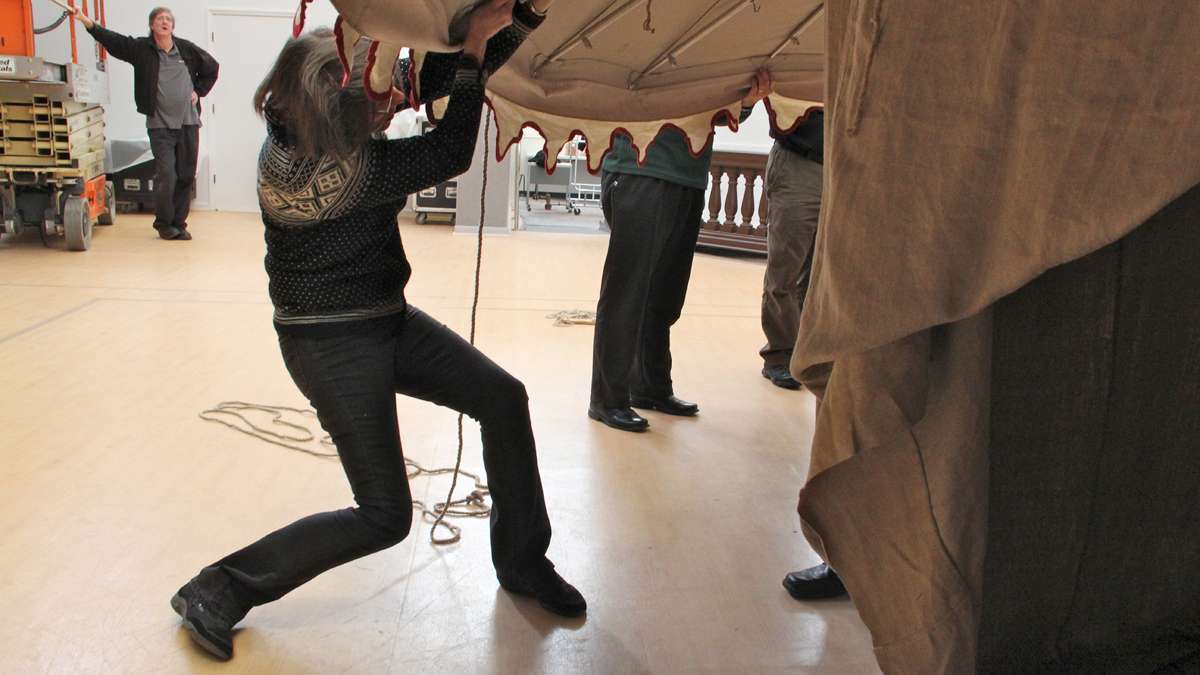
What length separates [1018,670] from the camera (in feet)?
4.30

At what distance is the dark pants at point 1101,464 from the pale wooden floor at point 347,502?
3.18ft

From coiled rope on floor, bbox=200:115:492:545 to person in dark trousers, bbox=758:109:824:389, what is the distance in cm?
144

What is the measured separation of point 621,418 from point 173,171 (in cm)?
579

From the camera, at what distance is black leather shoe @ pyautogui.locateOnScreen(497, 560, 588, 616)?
7.81 feet

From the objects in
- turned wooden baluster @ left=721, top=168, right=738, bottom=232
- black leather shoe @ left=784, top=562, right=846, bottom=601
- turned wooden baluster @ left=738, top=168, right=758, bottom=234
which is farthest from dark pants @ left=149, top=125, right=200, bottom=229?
black leather shoe @ left=784, top=562, right=846, bottom=601

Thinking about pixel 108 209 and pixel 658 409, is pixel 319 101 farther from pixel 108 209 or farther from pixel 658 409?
pixel 108 209

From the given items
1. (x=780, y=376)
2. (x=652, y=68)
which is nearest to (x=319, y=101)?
(x=652, y=68)

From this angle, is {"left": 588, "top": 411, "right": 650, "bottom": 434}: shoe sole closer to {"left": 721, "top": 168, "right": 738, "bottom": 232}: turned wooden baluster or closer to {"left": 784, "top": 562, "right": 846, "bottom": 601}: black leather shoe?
{"left": 784, "top": 562, "right": 846, "bottom": 601}: black leather shoe

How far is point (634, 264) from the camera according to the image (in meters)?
3.63

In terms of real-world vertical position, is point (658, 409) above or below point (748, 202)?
below

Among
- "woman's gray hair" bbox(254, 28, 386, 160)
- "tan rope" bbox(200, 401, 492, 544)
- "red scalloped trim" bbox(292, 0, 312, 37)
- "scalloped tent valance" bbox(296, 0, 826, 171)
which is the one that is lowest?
"tan rope" bbox(200, 401, 492, 544)

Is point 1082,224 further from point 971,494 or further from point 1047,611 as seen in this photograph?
point 1047,611

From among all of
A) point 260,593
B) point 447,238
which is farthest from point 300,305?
point 447,238

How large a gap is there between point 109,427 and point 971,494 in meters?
3.17
